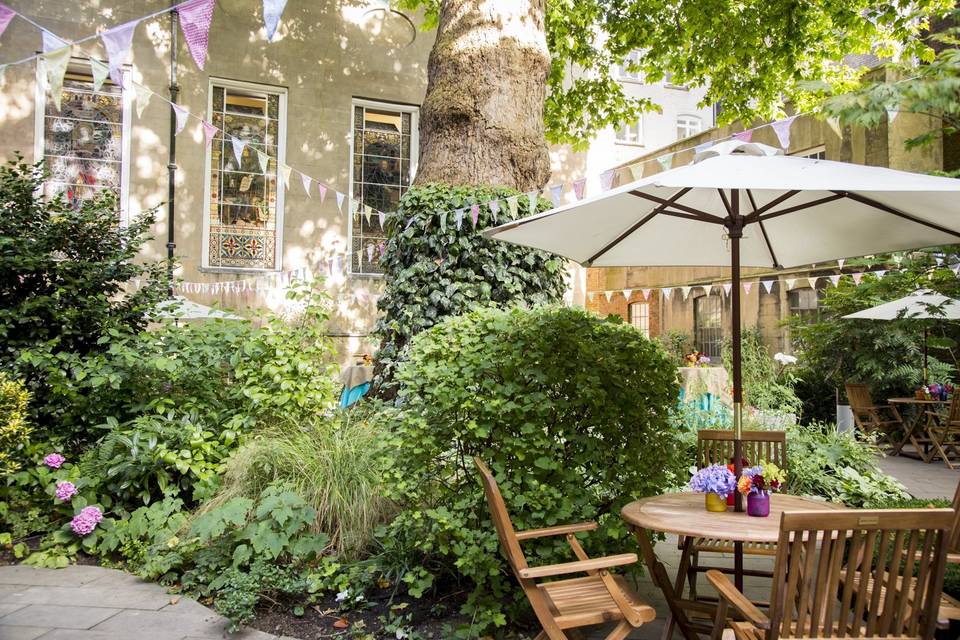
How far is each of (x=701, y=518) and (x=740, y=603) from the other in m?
0.70

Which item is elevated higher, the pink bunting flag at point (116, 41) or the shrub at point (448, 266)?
the pink bunting flag at point (116, 41)

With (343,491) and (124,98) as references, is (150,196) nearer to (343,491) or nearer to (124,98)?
(124,98)

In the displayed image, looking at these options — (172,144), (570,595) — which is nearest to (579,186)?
(570,595)

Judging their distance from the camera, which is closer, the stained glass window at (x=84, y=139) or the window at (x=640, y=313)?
the stained glass window at (x=84, y=139)

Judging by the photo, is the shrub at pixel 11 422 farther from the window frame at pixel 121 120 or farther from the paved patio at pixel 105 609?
the window frame at pixel 121 120

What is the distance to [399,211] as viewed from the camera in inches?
275

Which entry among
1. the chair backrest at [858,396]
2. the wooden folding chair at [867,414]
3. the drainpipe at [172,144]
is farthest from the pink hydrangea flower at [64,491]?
the chair backrest at [858,396]

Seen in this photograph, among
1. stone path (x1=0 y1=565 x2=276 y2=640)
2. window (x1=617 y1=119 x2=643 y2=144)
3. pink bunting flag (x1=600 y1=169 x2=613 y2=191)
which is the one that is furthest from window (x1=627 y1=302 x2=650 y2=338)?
stone path (x1=0 y1=565 x2=276 y2=640)

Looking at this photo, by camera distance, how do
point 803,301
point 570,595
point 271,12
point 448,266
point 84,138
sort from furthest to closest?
point 803,301 → point 84,138 → point 448,266 → point 271,12 → point 570,595

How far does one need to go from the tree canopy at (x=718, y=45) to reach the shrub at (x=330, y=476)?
8.14 m

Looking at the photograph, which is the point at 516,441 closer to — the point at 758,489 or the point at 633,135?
the point at 758,489

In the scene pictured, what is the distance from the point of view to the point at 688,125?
32.5m

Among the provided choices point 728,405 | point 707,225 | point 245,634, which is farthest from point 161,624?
point 728,405

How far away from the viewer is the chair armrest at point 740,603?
8.52ft
